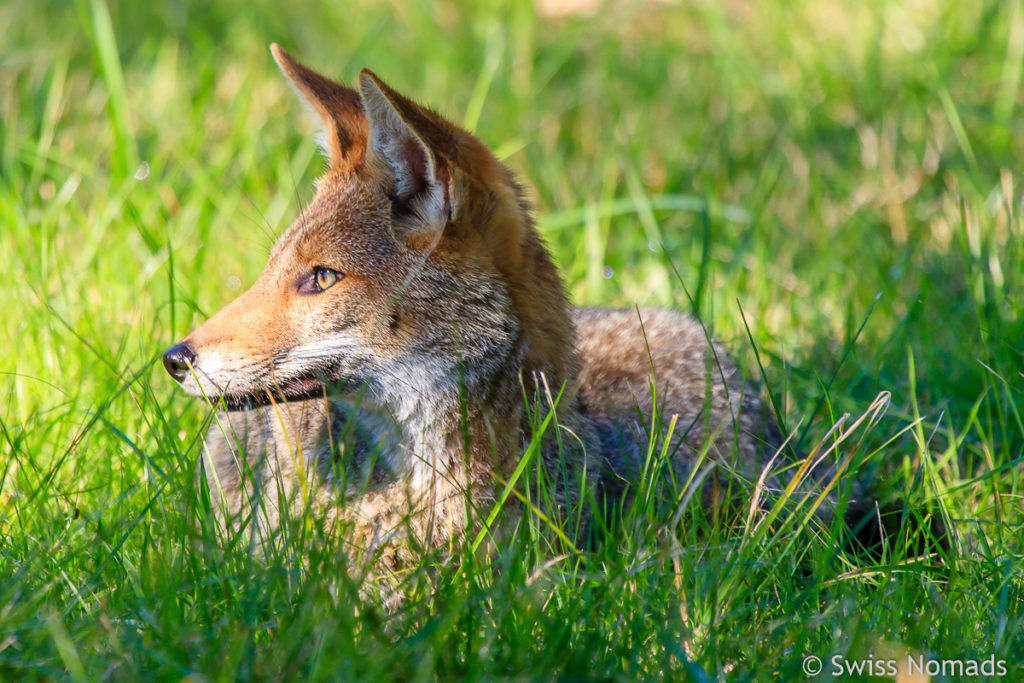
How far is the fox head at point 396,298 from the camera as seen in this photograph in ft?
10.3

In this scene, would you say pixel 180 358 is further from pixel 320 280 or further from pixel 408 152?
pixel 408 152

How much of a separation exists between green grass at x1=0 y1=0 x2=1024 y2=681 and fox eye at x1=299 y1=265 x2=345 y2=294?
626 mm

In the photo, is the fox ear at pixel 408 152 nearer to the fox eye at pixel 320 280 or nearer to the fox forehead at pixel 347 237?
the fox forehead at pixel 347 237

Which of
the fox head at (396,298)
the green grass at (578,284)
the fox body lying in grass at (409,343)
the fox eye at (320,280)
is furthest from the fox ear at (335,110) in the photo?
the green grass at (578,284)

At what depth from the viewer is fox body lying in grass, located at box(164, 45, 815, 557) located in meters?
3.15

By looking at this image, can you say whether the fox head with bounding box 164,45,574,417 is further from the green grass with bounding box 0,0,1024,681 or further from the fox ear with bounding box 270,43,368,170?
the green grass with bounding box 0,0,1024,681

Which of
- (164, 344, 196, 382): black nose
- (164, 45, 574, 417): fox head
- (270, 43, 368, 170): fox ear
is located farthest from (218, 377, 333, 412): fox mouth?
(270, 43, 368, 170): fox ear

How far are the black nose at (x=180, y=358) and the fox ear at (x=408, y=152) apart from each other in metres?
0.80

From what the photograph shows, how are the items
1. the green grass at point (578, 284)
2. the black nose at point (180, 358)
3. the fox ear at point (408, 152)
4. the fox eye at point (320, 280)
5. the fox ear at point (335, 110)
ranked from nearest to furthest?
the green grass at point (578, 284) → the fox ear at point (408, 152) → the black nose at point (180, 358) → the fox eye at point (320, 280) → the fox ear at point (335, 110)

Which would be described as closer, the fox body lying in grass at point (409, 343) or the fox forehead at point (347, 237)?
the fox body lying in grass at point (409, 343)

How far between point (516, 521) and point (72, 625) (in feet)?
4.26

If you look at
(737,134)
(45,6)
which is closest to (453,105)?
(737,134)

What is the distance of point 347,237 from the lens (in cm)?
331

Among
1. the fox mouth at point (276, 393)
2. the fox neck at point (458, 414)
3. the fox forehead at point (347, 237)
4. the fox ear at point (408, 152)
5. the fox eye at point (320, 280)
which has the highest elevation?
the fox ear at point (408, 152)
